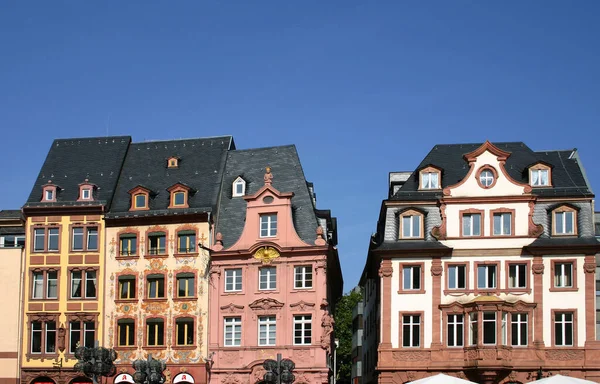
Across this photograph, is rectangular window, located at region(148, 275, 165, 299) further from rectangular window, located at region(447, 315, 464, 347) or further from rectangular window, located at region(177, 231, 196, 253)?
rectangular window, located at region(447, 315, 464, 347)

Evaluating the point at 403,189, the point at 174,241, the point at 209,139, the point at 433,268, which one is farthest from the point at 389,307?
the point at 209,139

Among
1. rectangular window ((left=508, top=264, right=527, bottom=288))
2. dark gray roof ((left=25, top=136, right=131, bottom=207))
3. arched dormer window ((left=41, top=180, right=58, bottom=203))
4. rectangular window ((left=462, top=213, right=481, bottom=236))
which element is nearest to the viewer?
rectangular window ((left=508, top=264, right=527, bottom=288))

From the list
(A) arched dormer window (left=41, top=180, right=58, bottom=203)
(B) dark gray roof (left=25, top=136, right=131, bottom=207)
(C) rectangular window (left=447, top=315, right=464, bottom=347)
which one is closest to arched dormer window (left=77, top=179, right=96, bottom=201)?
(B) dark gray roof (left=25, top=136, right=131, bottom=207)

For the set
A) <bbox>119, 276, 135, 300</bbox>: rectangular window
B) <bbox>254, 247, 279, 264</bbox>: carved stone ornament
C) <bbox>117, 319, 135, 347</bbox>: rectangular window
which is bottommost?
<bbox>117, 319, 135, 347</bbox>: rectangular window

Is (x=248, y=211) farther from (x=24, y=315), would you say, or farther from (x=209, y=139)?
(x=24, y=315)

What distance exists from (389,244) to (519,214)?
831cm

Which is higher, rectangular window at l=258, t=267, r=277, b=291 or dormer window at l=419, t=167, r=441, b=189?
dormer window at l=419, t=167, r=441, b=189

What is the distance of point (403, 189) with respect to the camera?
67.9m

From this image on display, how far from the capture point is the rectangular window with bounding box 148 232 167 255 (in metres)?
70.1

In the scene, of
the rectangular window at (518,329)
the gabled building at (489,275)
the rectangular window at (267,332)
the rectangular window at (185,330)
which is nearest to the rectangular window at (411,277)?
the gabled building at (489,275)

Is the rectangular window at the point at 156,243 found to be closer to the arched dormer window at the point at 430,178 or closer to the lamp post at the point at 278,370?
the arched dormer window at the point at 430,178

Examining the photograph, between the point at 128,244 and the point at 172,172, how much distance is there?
21.5 ft

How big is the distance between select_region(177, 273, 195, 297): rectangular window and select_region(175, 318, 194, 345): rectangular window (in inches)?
67.9

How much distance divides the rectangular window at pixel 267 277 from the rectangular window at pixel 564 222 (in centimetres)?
1809
